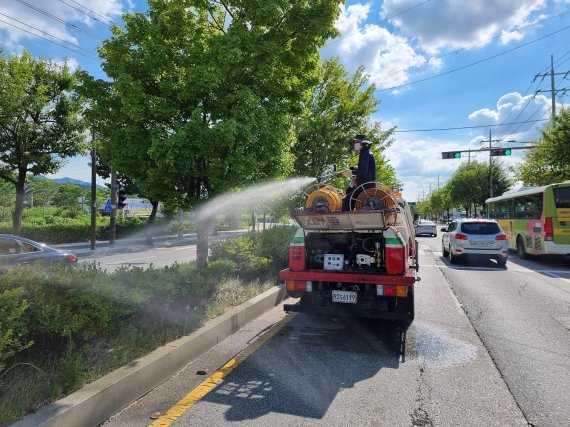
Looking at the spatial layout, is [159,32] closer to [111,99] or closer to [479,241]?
[111,99]

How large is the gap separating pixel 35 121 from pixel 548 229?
19821 mm

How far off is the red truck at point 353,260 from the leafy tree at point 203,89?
64.3 inches

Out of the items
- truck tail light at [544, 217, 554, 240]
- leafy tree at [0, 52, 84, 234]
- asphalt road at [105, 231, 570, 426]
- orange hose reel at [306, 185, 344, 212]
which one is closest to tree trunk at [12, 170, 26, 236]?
leafy tree at [0, 52, 84, 234]

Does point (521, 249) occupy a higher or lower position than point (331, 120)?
lower

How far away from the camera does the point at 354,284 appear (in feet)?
19.0

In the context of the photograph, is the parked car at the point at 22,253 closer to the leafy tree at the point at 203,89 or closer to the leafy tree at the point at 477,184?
the leafy tree at the point at 203,89

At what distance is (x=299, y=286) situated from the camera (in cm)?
599

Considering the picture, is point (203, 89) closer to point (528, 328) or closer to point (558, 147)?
point (528, 328)

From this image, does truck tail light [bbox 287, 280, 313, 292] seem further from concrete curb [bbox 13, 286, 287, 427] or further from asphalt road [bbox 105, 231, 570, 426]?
concrete curb [bbox 13, 286, 287, 427]

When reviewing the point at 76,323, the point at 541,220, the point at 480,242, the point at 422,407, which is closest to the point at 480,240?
the point at 480,242

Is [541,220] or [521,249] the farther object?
[521,249]

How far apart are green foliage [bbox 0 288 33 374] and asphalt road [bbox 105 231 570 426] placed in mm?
924

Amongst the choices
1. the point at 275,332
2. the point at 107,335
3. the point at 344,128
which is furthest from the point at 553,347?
the point at 344,128

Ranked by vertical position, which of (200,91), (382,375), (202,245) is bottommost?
(382,375)
